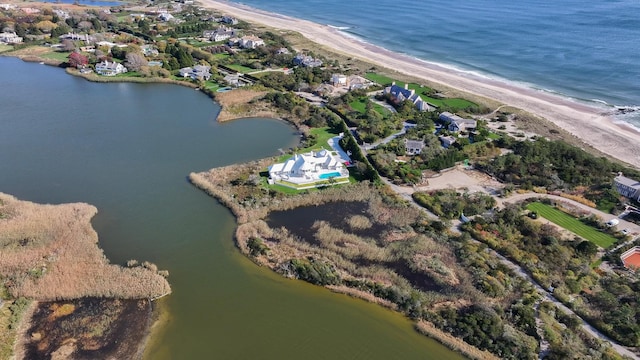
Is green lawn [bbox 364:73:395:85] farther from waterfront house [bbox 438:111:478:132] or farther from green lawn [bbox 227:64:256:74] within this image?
green lawn [bbox 227:64:256:74]

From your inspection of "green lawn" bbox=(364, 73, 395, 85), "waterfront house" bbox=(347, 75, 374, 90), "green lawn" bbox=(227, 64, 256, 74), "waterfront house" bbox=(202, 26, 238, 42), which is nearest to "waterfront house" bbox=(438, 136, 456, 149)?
"waterfront house" bbox=(347, 75, 374, 90)

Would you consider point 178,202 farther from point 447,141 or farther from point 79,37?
point 79,37

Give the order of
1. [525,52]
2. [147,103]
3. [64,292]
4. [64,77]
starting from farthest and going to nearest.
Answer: [525,52] < [64,77] < [147,103] < [64,292]

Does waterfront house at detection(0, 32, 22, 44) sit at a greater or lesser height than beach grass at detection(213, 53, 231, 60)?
lesser

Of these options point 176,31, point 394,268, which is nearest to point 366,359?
point 394,268

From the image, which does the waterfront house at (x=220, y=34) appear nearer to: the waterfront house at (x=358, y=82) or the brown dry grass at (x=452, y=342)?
the waterfront house at (x=358, y=82)

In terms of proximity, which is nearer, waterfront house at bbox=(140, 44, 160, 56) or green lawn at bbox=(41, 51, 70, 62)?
green lawn at bbox=(41, 51, 70, 62)

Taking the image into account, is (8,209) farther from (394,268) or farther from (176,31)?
(176,31)
